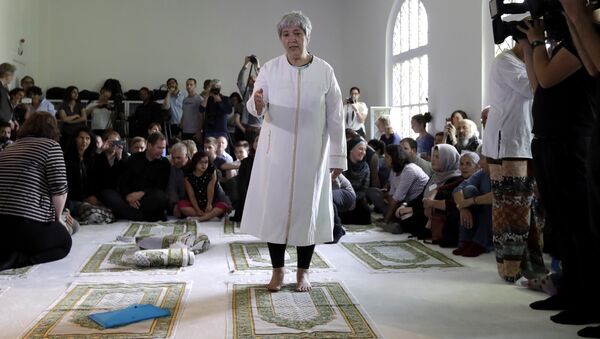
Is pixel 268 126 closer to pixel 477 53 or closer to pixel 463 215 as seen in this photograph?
pixel 463 215

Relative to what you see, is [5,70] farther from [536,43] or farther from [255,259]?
[536,43]

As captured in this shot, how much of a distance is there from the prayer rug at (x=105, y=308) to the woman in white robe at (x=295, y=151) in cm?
56

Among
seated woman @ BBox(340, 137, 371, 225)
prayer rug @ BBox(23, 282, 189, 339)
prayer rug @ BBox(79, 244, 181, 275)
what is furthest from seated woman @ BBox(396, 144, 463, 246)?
prayer rug @ BBox(23, 282, 189, 339)

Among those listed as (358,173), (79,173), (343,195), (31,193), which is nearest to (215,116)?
(79,173)

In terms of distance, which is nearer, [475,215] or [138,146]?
[475,215]

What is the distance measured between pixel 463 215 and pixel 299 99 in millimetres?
1760

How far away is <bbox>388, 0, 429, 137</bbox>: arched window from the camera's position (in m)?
9.41

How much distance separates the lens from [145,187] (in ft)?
21.1

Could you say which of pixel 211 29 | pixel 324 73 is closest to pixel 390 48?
pixel 211 29

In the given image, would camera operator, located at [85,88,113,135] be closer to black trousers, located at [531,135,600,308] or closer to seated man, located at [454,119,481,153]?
seated man, located at [454,119,481,153]

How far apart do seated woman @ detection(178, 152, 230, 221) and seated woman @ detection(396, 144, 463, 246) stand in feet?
6.45

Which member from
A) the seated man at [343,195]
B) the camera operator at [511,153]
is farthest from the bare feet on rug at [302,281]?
the seated man at [343,195]

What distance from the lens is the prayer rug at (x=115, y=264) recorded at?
12.6 ft

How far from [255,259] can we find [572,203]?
7.25 feet
